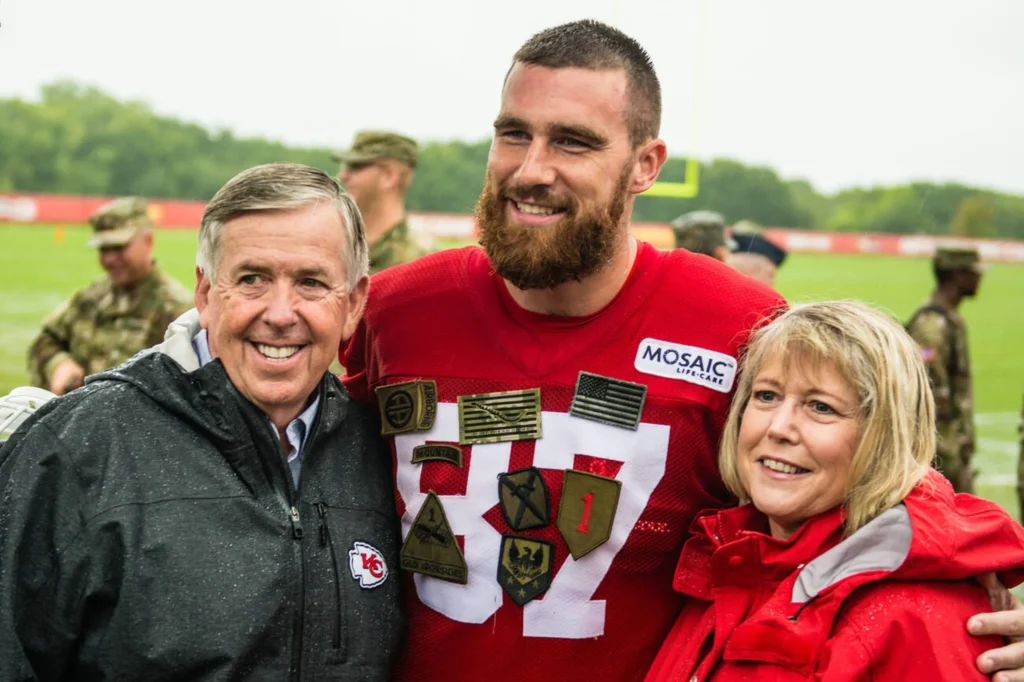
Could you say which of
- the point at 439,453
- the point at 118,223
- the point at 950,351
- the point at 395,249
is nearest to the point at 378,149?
the point at 395,249

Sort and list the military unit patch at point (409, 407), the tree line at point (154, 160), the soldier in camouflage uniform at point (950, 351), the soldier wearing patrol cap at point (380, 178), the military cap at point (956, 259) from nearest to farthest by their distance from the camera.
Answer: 1. the military unit patch at point (409, 407)
2. the soldier wearing patrol cap at point (380, 178)
3. the soldier in camouflage uniform at point (950, 351)
4. the military cap at point (956, 259)
5. the tree line at point (154, 160)

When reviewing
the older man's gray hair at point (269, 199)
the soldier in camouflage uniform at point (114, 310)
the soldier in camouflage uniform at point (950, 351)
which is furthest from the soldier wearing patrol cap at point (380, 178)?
the older man's gray hair at point (269, 199)

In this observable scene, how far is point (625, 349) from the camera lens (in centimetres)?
224

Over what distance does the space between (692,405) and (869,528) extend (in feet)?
1.75

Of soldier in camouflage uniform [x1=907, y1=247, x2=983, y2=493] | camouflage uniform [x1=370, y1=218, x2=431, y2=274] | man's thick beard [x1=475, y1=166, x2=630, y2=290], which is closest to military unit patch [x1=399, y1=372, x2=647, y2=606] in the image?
man's thick beard [x1=475, y1=166, x2=630, y2=290]

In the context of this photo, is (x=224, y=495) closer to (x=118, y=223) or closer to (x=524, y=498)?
(x=524, y=498)

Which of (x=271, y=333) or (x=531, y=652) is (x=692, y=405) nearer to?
(x=531, y=652)

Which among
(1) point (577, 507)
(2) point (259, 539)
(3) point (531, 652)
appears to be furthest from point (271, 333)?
(3) point (531, 652)

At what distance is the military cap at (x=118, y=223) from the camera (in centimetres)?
612

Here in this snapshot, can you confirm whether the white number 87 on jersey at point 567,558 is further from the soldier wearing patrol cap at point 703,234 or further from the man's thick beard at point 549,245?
the soldier wearing patrol cap at point 703,234

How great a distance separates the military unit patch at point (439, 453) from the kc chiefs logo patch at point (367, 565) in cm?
24

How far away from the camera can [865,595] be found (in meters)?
1.73

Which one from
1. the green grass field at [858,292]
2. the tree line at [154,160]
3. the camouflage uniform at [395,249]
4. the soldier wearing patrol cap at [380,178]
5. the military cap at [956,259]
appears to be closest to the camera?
the camouflage uniform at [395,249]

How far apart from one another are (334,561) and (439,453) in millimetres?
375
